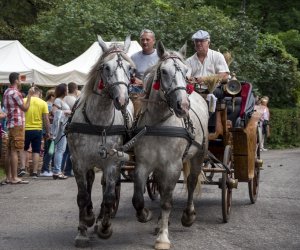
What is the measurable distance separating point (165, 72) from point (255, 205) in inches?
168

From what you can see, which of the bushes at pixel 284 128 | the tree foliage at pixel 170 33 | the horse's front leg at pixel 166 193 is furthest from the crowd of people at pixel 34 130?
the bushes at pixel 284 128

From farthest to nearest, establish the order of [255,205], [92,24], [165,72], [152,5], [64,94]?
1. [152,5]
2. [92,24]
3. [64,94]
4. [255,205]
5. [165,72]

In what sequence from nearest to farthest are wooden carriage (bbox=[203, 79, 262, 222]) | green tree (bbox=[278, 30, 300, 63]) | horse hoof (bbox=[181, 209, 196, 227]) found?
horse hoof (bbox=[181, 209, 196, 227])
wooden carriage (bbox=[203, 79, 262, 222])
green tree (bbox=[278, 30, 300, 63])

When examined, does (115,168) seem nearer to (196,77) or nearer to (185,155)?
(185,155)

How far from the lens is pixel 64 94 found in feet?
52.3

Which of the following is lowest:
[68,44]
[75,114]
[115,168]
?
[115,168]

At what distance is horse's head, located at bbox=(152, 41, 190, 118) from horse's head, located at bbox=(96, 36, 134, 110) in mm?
354

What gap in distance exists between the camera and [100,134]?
8.68 meters

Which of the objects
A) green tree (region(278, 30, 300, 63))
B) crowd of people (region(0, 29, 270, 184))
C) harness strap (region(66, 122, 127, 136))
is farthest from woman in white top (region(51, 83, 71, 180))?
green tree (region(278, 30, 300, 63))

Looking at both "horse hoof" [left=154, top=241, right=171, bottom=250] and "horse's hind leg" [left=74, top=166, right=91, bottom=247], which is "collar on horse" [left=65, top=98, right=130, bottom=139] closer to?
"horse's hind leg" [left=74, top=166, right=91, bottom=247]

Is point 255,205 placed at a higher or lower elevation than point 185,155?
lower

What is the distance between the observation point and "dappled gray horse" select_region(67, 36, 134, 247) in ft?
28.1

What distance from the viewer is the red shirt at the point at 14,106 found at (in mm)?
14391

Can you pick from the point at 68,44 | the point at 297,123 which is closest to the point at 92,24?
the point at 68,44
